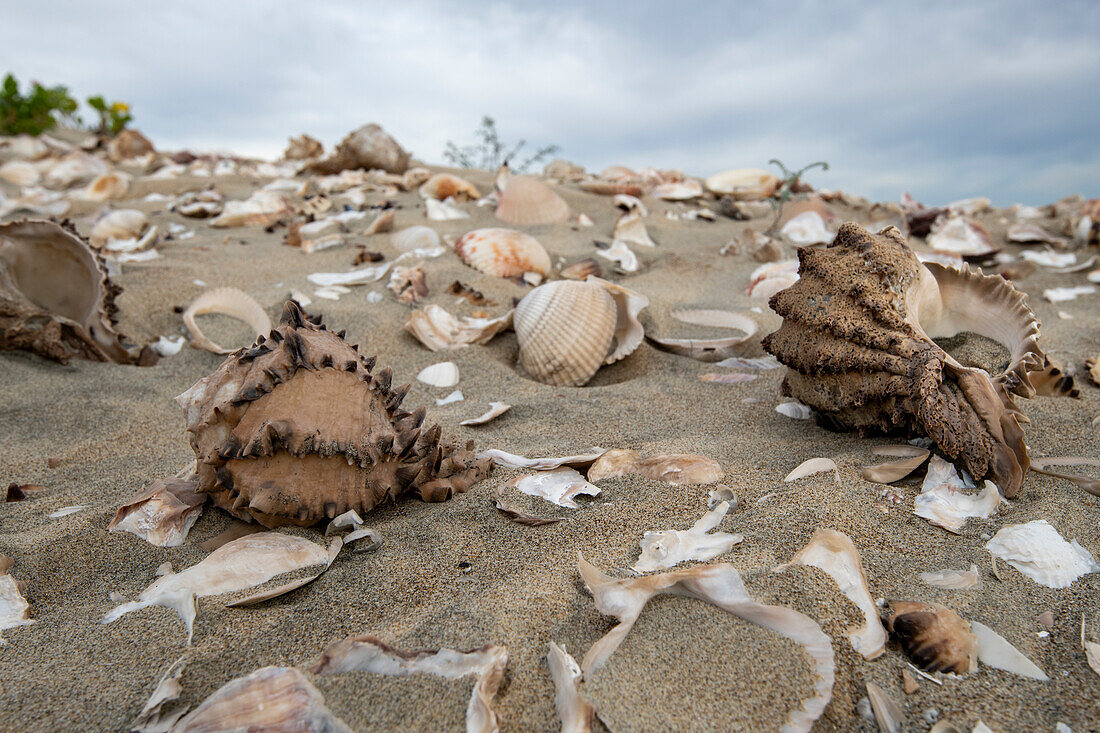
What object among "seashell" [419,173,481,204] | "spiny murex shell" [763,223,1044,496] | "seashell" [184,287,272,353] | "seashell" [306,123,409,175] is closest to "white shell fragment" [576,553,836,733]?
"spiny murex shell" [763,223,1044,496]

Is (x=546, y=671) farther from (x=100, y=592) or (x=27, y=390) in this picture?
(x=27, y=390)

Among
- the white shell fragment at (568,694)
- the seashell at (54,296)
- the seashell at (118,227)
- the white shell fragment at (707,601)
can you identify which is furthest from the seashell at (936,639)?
the seashell at (118,227)

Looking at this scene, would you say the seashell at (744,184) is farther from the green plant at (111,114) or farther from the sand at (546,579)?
the green plant at (111,114)

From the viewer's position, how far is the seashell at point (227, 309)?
3434 millimetres

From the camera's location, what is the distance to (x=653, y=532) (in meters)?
1.58

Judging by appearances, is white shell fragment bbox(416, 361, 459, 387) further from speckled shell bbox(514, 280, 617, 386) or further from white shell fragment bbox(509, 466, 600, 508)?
white shell fragment bbox(509, 466, 600, 508)

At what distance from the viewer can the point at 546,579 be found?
1.42 m

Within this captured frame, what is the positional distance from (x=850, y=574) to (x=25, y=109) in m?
16.2

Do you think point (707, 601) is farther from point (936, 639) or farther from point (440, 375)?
point (440, 375)

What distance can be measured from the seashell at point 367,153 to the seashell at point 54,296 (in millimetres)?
4892

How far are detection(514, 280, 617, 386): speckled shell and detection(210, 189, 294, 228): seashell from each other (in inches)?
137

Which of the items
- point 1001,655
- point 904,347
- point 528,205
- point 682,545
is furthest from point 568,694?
point 528,205

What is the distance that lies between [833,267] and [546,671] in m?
1.54

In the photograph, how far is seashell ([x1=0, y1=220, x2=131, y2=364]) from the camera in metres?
2.93
